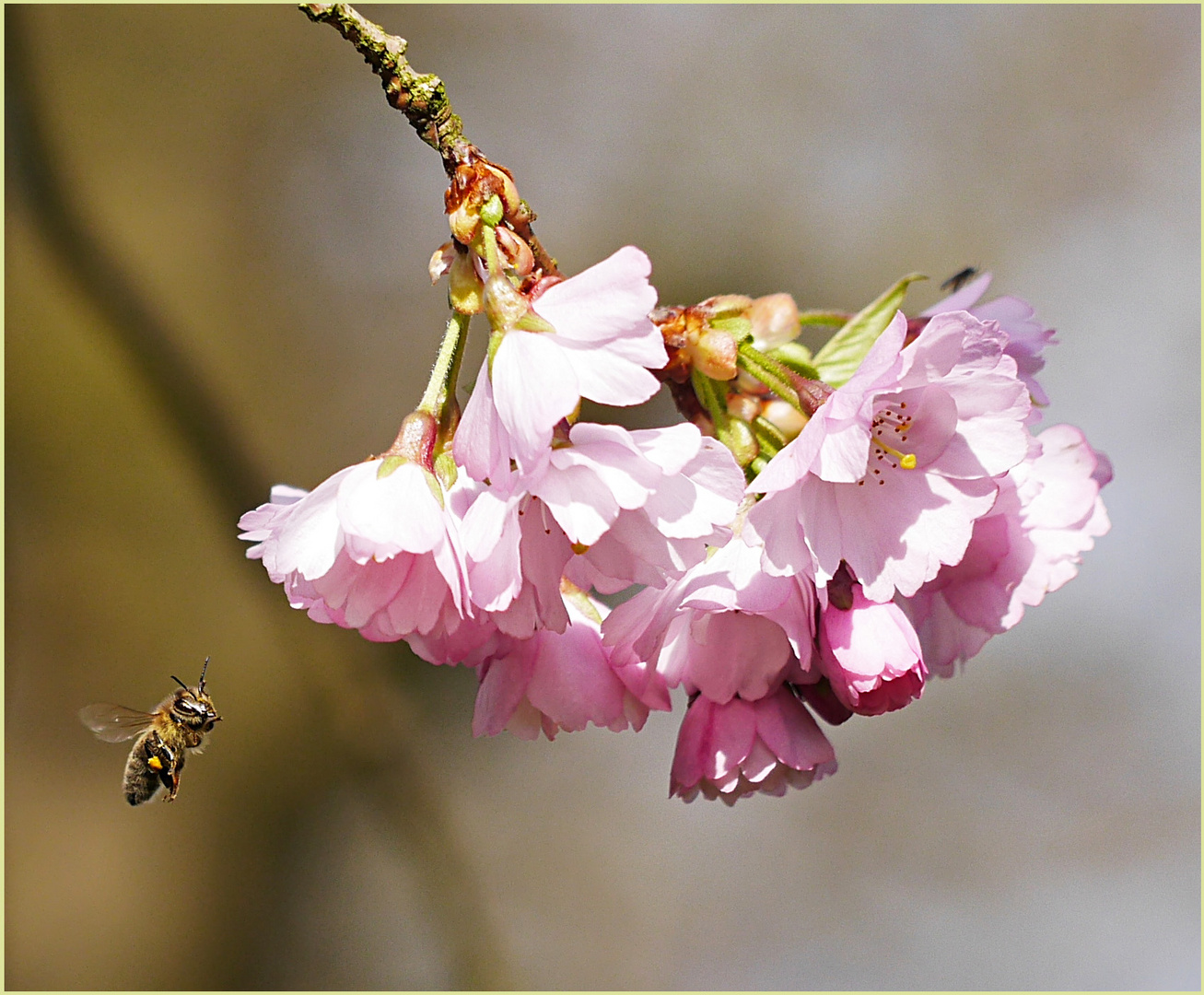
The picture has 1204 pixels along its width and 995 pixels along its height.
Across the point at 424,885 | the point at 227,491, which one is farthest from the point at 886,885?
the point at 227,491

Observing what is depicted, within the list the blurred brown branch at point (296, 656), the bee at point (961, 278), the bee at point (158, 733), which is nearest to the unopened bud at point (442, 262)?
the bee at point (961, 278)

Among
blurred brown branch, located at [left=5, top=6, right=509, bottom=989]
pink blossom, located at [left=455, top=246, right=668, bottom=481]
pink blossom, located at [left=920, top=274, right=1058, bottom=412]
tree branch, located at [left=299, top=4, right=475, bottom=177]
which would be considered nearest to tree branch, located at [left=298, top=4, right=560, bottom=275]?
tree branch, located at [left=299, top=4, right=475, bottom=177]

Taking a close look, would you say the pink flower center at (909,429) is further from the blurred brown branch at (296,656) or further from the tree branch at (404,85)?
the blurred brown branch at (296,656)

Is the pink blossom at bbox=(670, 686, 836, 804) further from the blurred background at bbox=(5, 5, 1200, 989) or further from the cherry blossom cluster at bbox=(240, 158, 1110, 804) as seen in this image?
the blurred background at bbox=(5, 5, 1200, 989)

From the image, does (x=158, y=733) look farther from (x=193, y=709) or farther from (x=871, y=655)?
(x=871, y=655)

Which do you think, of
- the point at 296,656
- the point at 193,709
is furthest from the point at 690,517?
the point at 296,656

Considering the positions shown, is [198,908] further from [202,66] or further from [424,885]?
[202,66]

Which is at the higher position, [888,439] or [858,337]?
[858,337]
